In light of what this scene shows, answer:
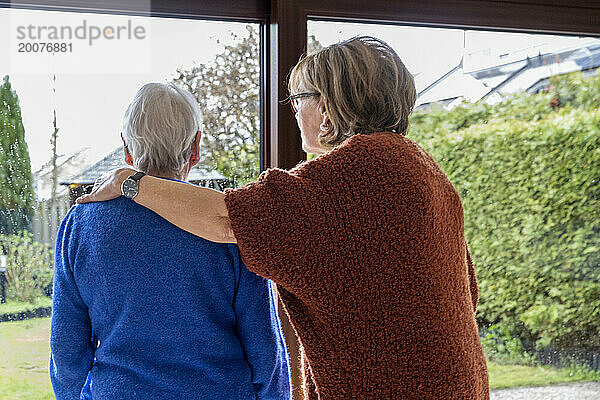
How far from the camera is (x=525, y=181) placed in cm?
261

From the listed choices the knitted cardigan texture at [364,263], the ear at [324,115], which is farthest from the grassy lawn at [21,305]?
the ear at [324,115]

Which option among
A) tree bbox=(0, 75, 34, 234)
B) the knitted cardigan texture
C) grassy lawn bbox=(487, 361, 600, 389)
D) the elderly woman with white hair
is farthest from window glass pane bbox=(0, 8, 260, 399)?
grassy lawn bbox=(487, 361, 600, 389)

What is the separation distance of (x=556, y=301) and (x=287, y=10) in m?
1.50

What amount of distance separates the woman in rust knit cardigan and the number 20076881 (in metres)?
0.74

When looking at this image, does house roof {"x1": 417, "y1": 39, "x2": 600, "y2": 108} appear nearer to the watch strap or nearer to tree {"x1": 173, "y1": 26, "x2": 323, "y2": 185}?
tree {"x1": 173, "y1": 26, "x2": 323, "y2": 185}

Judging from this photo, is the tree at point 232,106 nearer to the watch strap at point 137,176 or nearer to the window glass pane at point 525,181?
the window glass pane at point 525,181

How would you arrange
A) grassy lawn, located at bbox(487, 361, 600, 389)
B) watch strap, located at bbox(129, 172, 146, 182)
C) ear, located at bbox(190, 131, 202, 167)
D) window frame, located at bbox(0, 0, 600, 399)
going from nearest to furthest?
watch strap, located at bbox(129, 172, 146, 182) → ear, located at bbox(190, 131, 202, 167) → window frame, located at bbox(0, 0, 600, 399) → grassy lawn, located at bbox(487, 361, 600, 389)

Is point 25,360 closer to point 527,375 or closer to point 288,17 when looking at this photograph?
point 288,17

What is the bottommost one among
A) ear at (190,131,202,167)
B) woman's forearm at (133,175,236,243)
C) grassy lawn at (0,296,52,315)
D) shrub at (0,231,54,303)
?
grassy lawn at (0,296,52,315)

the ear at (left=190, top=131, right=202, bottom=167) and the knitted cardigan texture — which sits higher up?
the ear at (left=190, top=131, right=202, bottom=167)

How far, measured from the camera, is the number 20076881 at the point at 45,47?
203 centimetres

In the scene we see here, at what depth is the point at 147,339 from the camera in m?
1.50

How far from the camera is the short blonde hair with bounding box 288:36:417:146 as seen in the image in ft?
4.83

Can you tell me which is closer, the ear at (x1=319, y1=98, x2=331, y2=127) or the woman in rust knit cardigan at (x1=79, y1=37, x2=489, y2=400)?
the woman in rust knit cardigan at (x1=79, y1=37, x2=489, y2=400)
